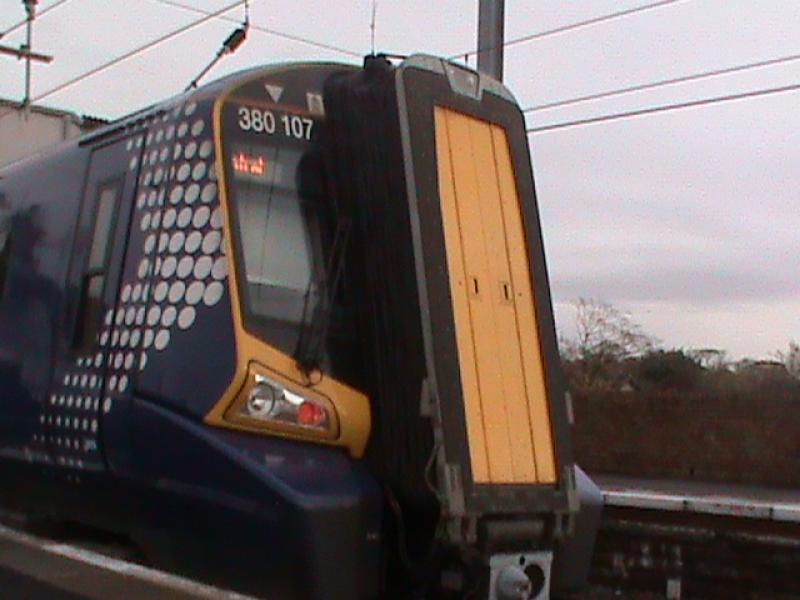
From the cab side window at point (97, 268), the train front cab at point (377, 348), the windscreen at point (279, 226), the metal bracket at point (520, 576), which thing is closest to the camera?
the train front cab at point (377, 348)

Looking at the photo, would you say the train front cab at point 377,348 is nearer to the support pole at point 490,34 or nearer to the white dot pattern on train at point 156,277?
the white dot pattern on train at point 156,277

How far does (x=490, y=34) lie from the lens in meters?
12.7

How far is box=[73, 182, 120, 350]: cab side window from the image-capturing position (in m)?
6.13

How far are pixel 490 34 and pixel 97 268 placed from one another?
24.4 feet

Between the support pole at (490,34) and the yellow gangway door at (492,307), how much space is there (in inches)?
264

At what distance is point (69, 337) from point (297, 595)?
2.08 m

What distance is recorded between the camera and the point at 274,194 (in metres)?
5.65

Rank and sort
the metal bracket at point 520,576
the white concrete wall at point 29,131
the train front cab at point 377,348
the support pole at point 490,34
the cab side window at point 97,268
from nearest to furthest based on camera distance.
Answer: the train front cab at point 377,348, the metal bracket at point 520,576, the cab side window at point 97,268, the support pole at point 490,34, the white concrete wall at point 29,131

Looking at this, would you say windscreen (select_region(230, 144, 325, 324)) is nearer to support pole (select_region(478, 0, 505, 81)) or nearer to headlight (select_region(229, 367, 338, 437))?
headlight (select_region(229, 367, 338, 437))

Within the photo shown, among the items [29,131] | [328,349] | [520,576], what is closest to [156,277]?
[328,349]

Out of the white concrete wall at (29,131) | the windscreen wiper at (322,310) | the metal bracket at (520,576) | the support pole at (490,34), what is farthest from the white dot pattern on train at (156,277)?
the white concrete wall at (29,131)

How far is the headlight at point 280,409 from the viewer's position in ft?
16.9

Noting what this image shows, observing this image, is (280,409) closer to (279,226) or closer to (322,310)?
(322,310)

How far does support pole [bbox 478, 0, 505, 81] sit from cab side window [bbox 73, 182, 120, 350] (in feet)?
22.5
